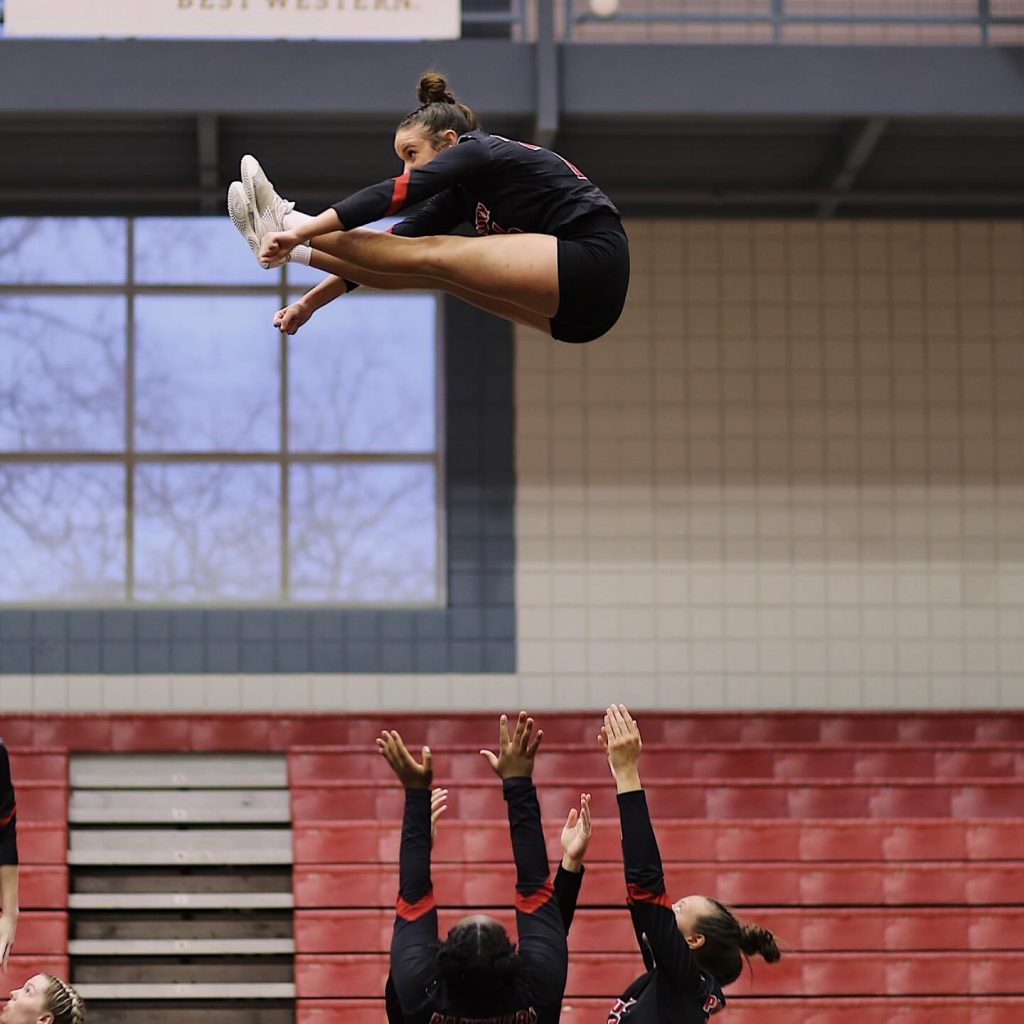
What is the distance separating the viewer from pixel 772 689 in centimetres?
859

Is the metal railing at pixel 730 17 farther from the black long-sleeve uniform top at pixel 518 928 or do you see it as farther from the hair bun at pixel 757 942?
the black long-sleeve uniform top at pixel 518 928

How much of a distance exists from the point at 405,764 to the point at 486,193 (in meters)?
1.37

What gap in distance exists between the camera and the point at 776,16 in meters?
7.72

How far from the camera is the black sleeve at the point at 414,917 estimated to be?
260 centimetres

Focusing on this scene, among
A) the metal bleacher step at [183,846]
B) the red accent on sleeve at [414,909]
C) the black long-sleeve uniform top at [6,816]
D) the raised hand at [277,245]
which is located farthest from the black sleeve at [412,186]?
the metal bleacher step at [183,846]

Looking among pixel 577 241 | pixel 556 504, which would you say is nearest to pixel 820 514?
pixel 556 504

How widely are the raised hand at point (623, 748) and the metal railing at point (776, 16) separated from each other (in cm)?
524

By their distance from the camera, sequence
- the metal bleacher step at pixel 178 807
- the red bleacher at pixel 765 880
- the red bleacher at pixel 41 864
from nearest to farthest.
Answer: the red bleacher at pixel 765 880 < the red bleacher at pixel 41 864 < the metal bleacher step at pixel 178 807

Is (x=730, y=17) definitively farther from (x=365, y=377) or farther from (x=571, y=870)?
(x=571, y=870)

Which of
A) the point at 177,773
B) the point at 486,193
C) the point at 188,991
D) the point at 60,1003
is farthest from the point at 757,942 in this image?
the point at 177,773

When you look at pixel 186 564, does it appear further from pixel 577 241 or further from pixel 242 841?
pixel 577 241

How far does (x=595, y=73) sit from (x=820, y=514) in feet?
9.20

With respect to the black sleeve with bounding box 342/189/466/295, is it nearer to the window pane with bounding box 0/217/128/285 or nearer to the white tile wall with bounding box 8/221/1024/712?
the white tile wall with bounding box 8/221/1024/712

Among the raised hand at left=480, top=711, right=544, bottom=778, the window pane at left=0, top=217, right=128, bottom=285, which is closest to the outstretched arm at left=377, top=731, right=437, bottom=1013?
the raised hand at left=480, top=711, right=544, bottom=778
